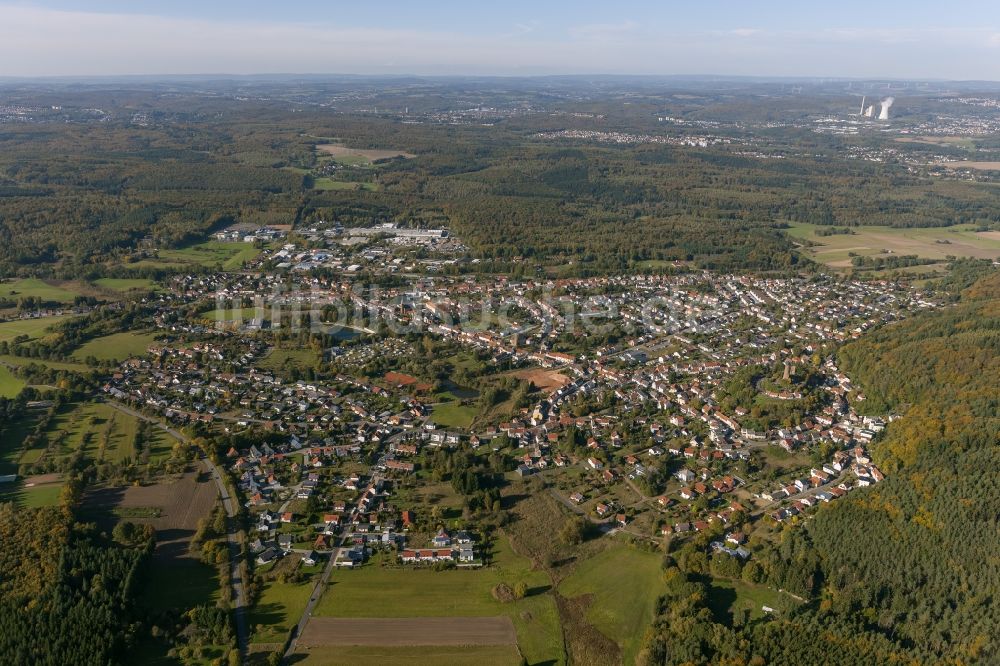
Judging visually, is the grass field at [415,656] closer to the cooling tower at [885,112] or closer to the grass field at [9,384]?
the grass field at [9,384]

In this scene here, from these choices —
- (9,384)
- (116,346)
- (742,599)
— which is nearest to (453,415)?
(742,599)

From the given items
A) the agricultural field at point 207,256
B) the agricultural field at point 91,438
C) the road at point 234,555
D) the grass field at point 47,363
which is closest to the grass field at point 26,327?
the grass field at point 47,363

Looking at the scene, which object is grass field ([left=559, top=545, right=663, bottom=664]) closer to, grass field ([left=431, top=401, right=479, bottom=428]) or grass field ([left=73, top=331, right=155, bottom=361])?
grass field ([left=431, top=401, right=479, bottom=428])

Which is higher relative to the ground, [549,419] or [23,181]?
[23,181]

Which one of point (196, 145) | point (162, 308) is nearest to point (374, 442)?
point (162, 308)

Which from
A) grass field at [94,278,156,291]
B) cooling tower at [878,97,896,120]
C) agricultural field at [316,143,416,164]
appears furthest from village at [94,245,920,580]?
cooling tower at [878,97,896,120]

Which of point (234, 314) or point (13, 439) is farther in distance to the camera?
point (234, 314)

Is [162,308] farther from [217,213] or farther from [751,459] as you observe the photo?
[751,459]

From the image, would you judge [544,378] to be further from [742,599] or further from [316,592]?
[316,592]
